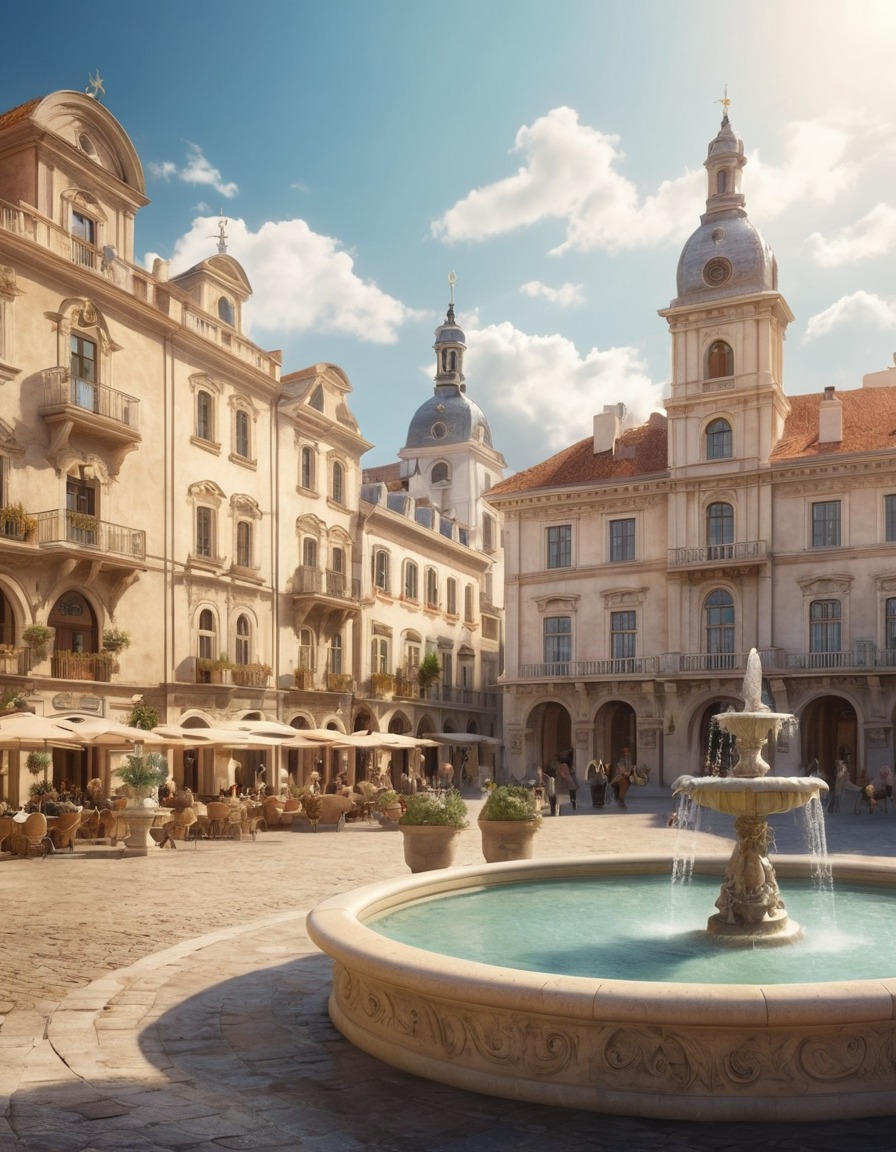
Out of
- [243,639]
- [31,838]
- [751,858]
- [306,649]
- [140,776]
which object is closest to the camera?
[751,858]

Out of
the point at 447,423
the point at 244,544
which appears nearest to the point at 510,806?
the point at 244,544

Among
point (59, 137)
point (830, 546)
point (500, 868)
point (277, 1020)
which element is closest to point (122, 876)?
point (500, 868)

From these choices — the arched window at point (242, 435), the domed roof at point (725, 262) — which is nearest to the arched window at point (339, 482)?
the arched window at point (242, 435)

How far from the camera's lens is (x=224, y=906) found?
13.3 meters

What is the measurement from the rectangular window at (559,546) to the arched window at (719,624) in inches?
244

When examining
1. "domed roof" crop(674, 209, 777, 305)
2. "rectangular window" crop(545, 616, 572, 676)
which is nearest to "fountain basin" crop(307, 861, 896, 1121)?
"rectangular window" crop(545, 616, 572, 676)

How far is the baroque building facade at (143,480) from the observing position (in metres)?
27.5

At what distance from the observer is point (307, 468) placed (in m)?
39.8

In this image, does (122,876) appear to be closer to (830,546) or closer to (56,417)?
(56,417)

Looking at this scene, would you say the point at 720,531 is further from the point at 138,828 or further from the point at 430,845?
the point at 430,845

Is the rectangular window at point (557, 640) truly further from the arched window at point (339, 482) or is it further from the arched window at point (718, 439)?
the arched window at point (339, 482)

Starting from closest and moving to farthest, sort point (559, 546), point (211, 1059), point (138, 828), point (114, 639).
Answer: point (211, 1059)
point (138, 828)
point (114, 639)
point (559, 546)

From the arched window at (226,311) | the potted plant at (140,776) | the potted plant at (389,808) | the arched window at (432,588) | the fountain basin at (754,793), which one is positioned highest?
the arched window at (226,311)

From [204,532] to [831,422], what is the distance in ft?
77.7
